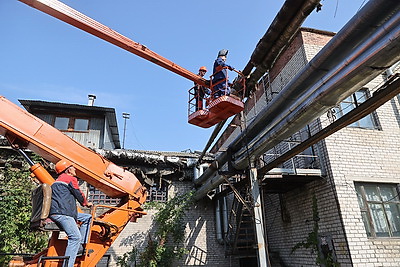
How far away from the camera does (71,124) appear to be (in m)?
13.5

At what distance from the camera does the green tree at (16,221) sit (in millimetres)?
8328

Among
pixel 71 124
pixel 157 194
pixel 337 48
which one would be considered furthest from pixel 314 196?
pixel 71 124

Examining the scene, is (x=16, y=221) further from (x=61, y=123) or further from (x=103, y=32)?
(x=103, y=32)

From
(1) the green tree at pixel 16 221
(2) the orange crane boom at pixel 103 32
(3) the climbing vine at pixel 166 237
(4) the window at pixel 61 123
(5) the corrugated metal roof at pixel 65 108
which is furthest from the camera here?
(4) the window at pixel 61 123

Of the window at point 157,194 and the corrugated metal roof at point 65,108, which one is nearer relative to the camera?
the window at point 157,194

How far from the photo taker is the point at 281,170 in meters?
7.64

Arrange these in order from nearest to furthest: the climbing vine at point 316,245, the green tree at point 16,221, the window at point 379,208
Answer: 1. the climbing vine at point 316,245
2. the window at point 379,208
3. the green tree at point 16,221

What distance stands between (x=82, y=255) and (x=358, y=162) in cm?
771

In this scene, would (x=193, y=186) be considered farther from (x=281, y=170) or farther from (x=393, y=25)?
(x=393, y=25)

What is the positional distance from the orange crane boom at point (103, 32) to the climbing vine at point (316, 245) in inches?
198

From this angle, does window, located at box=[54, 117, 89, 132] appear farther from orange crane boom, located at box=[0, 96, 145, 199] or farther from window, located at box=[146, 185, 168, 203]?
orange crane boom, located at box=[0, 96, 145, 199]

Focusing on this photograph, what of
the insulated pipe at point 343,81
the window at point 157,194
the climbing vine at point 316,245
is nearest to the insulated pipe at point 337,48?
the insulated pipe at point 343,81

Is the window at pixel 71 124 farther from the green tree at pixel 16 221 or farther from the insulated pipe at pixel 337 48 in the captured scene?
the insulated pipe at pixel 337 48

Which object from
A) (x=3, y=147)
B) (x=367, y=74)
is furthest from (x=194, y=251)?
(x=367, y=74)
